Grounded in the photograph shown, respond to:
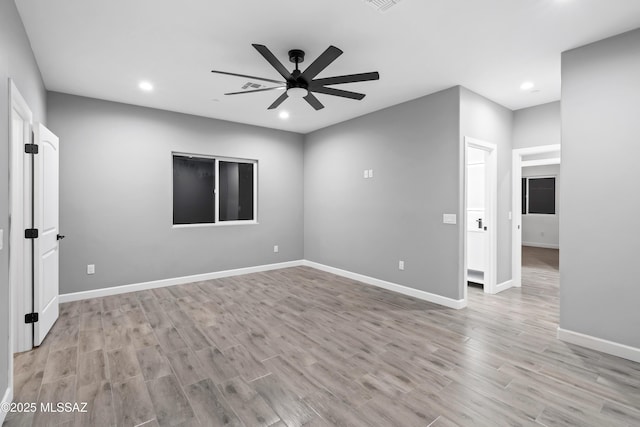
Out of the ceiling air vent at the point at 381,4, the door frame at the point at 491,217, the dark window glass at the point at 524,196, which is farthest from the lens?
the dark window glass at the point at 524,196

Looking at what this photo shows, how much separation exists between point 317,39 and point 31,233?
3204mm

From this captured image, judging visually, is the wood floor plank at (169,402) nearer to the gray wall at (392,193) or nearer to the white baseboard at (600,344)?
the gray wall at (392,193)

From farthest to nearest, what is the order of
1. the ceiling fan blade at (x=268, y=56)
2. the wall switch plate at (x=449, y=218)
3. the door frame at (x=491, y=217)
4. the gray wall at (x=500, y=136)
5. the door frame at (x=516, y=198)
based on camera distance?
the door frame at (x=516, y=198)
the door frame at (x=491, y=217)
the gray wall at (x=500, y=136)
the wall switch plate at (x=449, y=218)
the ceiling fan blade at (x=268, y=56)

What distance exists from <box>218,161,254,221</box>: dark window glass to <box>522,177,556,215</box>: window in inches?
338

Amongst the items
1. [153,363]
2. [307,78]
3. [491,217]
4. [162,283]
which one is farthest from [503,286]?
[162,283]

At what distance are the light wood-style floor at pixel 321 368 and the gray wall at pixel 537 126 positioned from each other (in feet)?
7.76

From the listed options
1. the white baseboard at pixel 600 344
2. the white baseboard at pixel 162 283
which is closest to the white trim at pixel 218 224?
the white baseboard at pixel 162 283

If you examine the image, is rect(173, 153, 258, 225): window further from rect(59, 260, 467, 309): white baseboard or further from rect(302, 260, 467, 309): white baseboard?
rect(302, 260, 467, 309): white baseboard

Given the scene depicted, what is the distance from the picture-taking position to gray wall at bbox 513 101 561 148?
172 inches

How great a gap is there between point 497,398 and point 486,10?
2.87 m

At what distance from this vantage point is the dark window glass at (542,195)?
9.03 meters

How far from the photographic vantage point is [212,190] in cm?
552

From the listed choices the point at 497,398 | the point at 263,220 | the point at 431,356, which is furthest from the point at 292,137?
the point at 497,398

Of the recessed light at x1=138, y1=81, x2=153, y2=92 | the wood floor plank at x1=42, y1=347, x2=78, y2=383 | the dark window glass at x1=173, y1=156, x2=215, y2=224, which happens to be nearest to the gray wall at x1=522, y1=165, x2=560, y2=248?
the dark window glass at x1=173, y1=156, x2=215, y2=224
